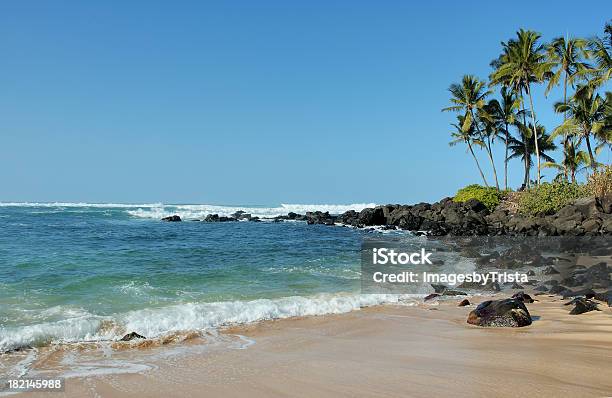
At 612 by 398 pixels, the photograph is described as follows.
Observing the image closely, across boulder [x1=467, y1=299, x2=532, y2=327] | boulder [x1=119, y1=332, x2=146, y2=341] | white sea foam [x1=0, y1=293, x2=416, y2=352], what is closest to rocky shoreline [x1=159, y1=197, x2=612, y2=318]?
boulder [x1=467, y1=299, x2=532, y2=327]

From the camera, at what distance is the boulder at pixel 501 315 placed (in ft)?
22.9

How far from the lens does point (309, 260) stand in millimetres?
16734

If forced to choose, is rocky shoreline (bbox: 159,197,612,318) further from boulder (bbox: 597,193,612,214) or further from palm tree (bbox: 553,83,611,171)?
palm tree (bbox: 553,83,611,171)

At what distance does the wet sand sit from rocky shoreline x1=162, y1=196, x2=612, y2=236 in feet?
48.4

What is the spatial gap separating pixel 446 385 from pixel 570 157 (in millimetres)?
39142

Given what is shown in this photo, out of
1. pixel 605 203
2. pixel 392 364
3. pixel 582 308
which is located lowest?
pixel 392 364

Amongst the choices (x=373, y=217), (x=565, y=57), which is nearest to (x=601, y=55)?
(x=565, y=57)

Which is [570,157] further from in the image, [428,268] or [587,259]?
[428,268]

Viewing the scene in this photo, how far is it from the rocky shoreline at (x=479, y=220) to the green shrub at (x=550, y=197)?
85cm

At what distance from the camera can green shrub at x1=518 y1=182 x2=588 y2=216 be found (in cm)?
2525

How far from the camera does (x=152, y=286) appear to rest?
36.0 feet

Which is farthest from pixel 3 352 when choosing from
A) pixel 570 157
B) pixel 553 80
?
pixel 570 157

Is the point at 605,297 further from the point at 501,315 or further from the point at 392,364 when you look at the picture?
the point at 392,364

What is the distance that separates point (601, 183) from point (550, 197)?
285 cm
